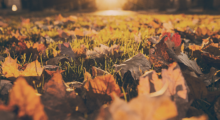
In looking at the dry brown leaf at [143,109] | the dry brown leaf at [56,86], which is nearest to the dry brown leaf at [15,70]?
the dry brown leaf at [56,86]

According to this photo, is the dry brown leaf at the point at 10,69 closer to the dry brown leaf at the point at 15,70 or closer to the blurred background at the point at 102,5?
the dry brown leaf at the point at 15,70

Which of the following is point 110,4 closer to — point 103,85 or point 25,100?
point 103,85

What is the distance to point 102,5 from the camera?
30750mm

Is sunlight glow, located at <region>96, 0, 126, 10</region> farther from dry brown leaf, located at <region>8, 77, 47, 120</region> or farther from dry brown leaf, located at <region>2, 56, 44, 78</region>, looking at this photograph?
dry brown leaf, located at <region>8, 77, 47, 120</region>

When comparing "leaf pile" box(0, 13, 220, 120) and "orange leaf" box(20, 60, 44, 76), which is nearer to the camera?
"leaf pile" box(0, 13, 220, 120)

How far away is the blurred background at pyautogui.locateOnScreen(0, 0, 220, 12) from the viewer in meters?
14.0

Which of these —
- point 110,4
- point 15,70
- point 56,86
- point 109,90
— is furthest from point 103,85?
point 110,4

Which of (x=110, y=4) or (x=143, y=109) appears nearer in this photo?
(x=143, y=109)

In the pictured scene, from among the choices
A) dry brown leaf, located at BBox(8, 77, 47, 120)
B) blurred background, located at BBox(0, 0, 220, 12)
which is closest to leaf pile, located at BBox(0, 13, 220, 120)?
dry brown leaf, located at BBox(8, 77, 47, 120)

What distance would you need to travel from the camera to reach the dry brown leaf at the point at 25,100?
34 centimetres

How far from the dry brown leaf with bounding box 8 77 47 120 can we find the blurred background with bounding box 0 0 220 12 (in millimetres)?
14411

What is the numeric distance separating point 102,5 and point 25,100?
105ft

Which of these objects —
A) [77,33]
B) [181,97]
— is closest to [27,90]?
[181,97]

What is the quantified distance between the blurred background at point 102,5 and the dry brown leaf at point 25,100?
14.4 metres
